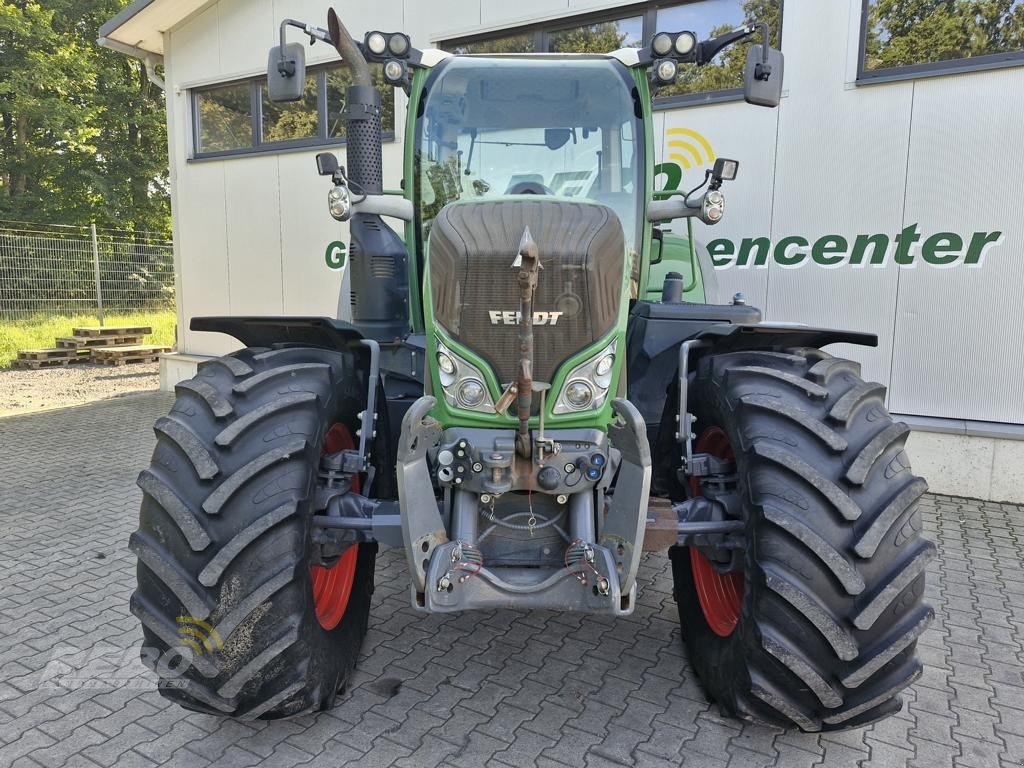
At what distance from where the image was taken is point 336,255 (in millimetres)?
8391

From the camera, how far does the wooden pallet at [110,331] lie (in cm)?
1330

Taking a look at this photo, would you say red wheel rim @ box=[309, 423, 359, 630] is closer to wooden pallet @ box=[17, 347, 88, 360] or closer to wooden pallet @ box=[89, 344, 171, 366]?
wooden pallet @ box=[89, 344, 171, 366]

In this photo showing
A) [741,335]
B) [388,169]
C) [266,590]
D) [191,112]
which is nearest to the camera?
[266,590]

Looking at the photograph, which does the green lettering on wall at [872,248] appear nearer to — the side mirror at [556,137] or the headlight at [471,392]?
the side mirror at [556,137]

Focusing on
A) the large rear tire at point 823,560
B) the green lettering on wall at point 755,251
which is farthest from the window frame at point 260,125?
the large rear tire at point 823,560

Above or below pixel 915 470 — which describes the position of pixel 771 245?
above

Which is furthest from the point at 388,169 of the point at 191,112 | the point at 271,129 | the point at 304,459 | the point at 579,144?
the point at 304,459

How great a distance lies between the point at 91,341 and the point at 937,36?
43.9 feet

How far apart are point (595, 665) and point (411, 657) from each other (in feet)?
2.53

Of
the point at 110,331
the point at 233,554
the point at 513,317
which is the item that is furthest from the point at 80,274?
the point at 513,317

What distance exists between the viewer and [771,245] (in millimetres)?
5988

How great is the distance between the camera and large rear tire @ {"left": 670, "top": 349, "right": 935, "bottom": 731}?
7.16ft

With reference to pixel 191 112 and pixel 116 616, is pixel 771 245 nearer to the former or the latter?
pixel 116 616

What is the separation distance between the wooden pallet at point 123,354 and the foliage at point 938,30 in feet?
39.1
